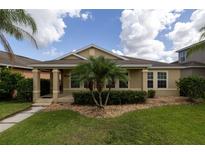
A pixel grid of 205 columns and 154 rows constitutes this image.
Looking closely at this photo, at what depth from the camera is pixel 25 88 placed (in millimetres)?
19688

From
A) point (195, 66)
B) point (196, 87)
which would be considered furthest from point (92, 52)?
point (195, 66)

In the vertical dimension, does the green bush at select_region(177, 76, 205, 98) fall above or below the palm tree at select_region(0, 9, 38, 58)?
below

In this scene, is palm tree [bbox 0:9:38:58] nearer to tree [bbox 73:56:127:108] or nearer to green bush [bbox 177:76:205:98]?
tree [bbox 73:56:127:108]

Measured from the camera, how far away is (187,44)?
1256 inches

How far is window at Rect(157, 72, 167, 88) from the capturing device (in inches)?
910

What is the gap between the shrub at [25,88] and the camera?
19.6m

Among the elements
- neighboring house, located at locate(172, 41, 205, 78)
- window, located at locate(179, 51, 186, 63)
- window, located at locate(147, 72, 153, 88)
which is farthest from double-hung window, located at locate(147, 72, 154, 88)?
window, located at locate(179, 51, 186, 63)

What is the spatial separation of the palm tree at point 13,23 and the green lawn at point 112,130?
17.2 ft

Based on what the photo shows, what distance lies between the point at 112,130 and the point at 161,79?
14950mm

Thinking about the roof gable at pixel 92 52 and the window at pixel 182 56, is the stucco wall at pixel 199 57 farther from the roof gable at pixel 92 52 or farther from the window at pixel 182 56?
the roof gable at pixel 92 52

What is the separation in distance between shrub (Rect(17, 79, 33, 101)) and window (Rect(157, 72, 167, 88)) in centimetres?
1236

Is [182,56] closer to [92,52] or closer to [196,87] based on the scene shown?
[92,52]
